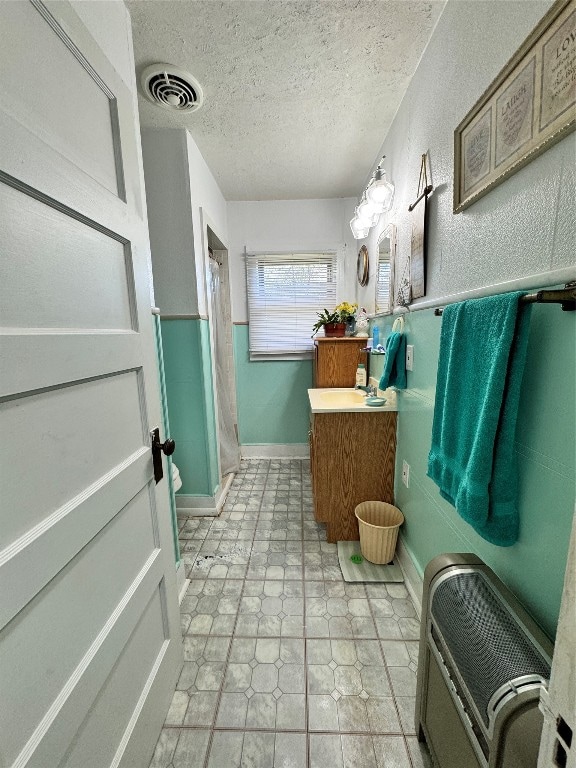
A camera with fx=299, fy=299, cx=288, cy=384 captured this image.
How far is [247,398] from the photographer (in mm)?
2988

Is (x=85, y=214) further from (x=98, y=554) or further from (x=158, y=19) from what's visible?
(x=158, y=19)

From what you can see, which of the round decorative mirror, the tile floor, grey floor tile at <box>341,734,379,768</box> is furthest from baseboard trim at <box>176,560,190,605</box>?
the round decorative mirror

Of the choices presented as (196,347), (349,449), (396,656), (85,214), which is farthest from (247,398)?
(85,214)

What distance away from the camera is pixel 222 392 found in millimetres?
2643

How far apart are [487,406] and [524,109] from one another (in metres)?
0.72

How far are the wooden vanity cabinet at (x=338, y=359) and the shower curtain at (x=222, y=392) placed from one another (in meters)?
0.83

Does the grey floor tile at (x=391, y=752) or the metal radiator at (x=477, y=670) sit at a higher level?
the metal radiator at (x=477, y=670)

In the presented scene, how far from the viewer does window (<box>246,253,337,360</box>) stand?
9.08 ft

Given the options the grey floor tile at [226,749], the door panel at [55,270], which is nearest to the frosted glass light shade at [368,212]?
the door panel at [55,270]

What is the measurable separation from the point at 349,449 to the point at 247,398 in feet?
4.85

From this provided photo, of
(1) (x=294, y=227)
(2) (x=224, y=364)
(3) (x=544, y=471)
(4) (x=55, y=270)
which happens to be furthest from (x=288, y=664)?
(1) (x=294, y=227)

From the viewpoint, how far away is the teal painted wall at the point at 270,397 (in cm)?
292

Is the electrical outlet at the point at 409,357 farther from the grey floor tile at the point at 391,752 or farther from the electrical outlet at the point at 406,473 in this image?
the grey floor tile at the point at 391,752

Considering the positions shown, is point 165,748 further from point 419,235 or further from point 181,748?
point 419,235
